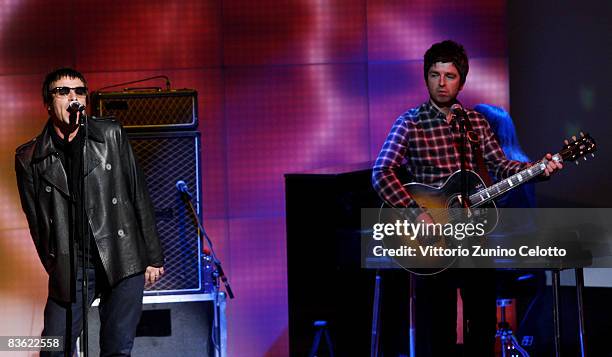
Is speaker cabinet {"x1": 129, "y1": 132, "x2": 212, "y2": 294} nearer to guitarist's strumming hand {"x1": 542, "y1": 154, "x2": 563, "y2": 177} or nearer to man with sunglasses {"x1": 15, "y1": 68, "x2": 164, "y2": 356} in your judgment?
man with sunglasses {"x1": 15, "y1": 68, "x2": 164, "y2": 356}

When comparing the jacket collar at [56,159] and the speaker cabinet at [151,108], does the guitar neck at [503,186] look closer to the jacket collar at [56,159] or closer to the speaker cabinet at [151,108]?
the speaker cabinet at [151,108]

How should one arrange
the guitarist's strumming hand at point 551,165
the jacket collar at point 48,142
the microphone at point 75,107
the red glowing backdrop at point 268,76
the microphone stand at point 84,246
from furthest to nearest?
the red glowing backdrop at point 268,76 < the guitarist's strumming hand at point 551,165 < the jacket collar at point 48,142 < the microphone at point 75,107 < the microphone stand at point 84,246

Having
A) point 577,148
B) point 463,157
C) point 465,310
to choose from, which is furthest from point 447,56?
point 465,310

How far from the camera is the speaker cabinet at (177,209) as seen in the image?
546cm

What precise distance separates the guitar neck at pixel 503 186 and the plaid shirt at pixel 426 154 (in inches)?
2.8

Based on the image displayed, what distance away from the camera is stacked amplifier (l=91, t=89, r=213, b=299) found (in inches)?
215

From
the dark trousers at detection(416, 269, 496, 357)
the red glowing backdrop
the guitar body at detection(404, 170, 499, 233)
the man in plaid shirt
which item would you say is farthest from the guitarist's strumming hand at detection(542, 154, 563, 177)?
the red glowing backdrop

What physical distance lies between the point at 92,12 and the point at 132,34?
34cm

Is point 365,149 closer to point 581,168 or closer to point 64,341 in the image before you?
point 581,168

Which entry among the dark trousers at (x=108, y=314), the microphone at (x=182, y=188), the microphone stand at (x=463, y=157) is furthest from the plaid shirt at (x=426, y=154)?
the dark trousers at (x=108, y=314)

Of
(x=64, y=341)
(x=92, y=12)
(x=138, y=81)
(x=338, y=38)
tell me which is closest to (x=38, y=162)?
(x=64, y=341)

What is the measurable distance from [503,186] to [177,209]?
202 centimetres

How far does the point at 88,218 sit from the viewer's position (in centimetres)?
407

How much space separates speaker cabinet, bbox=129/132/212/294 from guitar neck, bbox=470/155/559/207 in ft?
5.73
